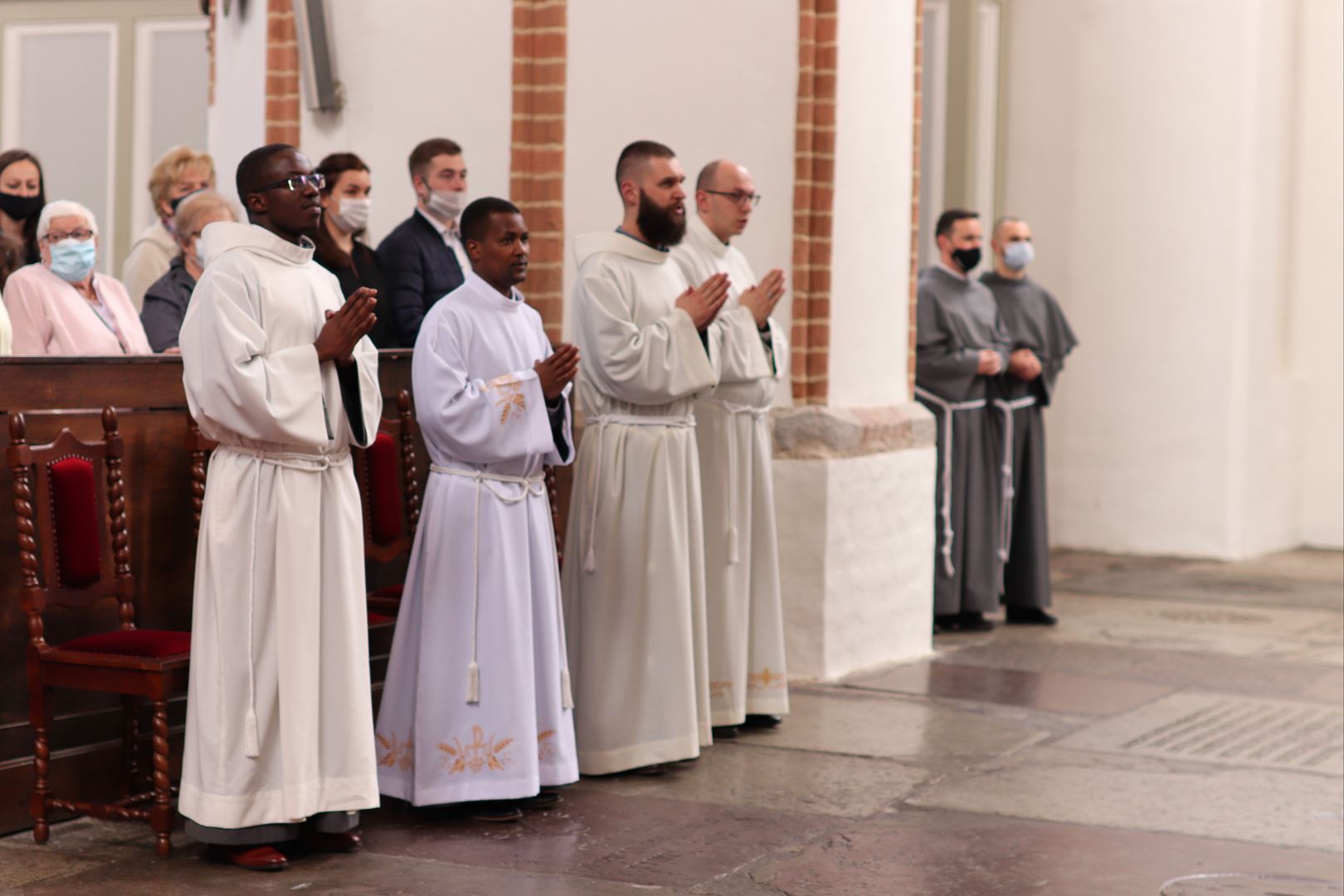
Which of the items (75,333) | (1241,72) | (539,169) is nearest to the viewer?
(75,333)

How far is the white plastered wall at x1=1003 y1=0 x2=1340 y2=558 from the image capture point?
12.0 metres

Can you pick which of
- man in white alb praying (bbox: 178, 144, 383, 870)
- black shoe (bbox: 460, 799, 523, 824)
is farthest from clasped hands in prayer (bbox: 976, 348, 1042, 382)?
man in white alb praying (bbox: 178, 144, 383, 870)

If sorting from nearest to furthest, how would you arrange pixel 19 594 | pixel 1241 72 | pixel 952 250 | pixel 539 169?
1. pixel 19 594
2. pixel 539 169
3. pixel 952 250
4. pixel 1241 72

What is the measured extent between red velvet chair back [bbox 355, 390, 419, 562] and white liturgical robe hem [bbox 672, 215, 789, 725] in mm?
1021

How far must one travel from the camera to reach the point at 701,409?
6.63m

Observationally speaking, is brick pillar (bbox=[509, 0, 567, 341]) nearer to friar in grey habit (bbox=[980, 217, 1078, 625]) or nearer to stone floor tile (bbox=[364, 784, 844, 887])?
stone floor tile (bbox=[364, 784, 844, 887])

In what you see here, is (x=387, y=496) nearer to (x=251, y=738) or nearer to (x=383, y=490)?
(x=383, y=490)

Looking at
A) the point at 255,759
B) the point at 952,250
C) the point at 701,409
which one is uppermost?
the point at 952,250

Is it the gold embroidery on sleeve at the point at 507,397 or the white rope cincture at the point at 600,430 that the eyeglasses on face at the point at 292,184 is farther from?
the white rope cincture at the point at 600,430

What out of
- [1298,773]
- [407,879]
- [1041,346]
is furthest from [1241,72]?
[407,879]

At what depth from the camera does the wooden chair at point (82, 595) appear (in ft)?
16.0

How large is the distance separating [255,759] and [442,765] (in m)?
0.70

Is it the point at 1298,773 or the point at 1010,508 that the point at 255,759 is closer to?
the point at 1298,773

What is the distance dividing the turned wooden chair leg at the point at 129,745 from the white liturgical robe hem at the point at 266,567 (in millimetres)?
601
